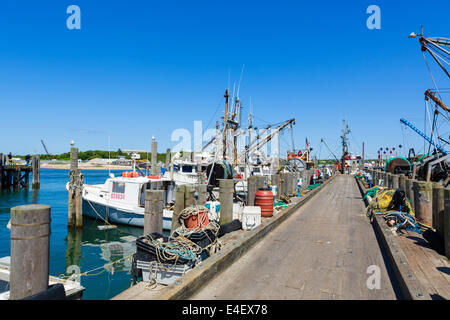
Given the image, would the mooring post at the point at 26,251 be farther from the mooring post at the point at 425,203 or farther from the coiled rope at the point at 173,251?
the mooring post at the point at 425,203

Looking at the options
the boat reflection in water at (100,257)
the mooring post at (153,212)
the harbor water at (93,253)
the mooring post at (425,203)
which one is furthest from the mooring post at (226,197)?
the mooring post at (425,203)

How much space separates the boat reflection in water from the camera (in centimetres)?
1017

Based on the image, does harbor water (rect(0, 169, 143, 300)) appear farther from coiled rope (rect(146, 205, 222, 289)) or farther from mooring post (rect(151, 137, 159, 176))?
mooring post (rect(151, 137, 159, 176))

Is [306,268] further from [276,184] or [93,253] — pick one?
[93,253]

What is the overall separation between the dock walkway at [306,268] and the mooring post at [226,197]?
180cm

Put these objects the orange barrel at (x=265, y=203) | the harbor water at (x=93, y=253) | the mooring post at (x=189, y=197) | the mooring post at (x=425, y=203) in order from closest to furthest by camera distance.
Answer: the mooring post at (x=425, y=203)
the harbor water at (x=93, y=253)
the orange barrel at (x=265, y=203)
the mooring post at (x=189, y=197)

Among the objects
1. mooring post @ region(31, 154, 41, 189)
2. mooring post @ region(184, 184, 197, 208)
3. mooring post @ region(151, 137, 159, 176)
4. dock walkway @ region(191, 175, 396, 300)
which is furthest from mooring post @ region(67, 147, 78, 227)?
mooring post @ region(31, 154, 41, 189)

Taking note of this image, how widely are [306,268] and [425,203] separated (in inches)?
224

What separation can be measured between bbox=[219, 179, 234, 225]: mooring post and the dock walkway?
5.90 ft

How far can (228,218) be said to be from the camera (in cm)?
1015

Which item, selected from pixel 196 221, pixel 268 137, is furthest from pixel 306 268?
pixel 268 137

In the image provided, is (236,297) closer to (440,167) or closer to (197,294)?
(197,294)

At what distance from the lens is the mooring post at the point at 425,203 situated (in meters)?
8.88
